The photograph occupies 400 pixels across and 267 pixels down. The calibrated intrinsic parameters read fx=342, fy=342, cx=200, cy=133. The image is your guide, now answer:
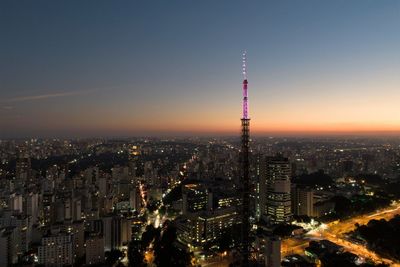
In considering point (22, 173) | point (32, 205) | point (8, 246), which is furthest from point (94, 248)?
point (22, 173)

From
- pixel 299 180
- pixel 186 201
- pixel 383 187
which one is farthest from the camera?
pixel 299 180

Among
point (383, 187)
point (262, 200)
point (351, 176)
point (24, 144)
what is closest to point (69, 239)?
point (262, 200)

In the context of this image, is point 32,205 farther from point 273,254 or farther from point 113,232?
point 273,254

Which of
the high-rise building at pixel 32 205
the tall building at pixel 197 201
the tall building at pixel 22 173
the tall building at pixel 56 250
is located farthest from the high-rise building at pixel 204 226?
the tall building at pixel 22 173

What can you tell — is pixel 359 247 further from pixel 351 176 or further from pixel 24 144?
pixel 24 144

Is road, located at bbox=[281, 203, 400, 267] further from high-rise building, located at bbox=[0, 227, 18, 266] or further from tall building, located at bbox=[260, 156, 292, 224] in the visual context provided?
high-rise building, located at bbox=[0, 227, 18, 266]

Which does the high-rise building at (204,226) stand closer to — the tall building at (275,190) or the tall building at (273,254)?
the tall building at (275,190)

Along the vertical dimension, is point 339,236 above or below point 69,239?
below

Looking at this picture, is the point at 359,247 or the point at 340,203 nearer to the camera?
the point at 359,247
